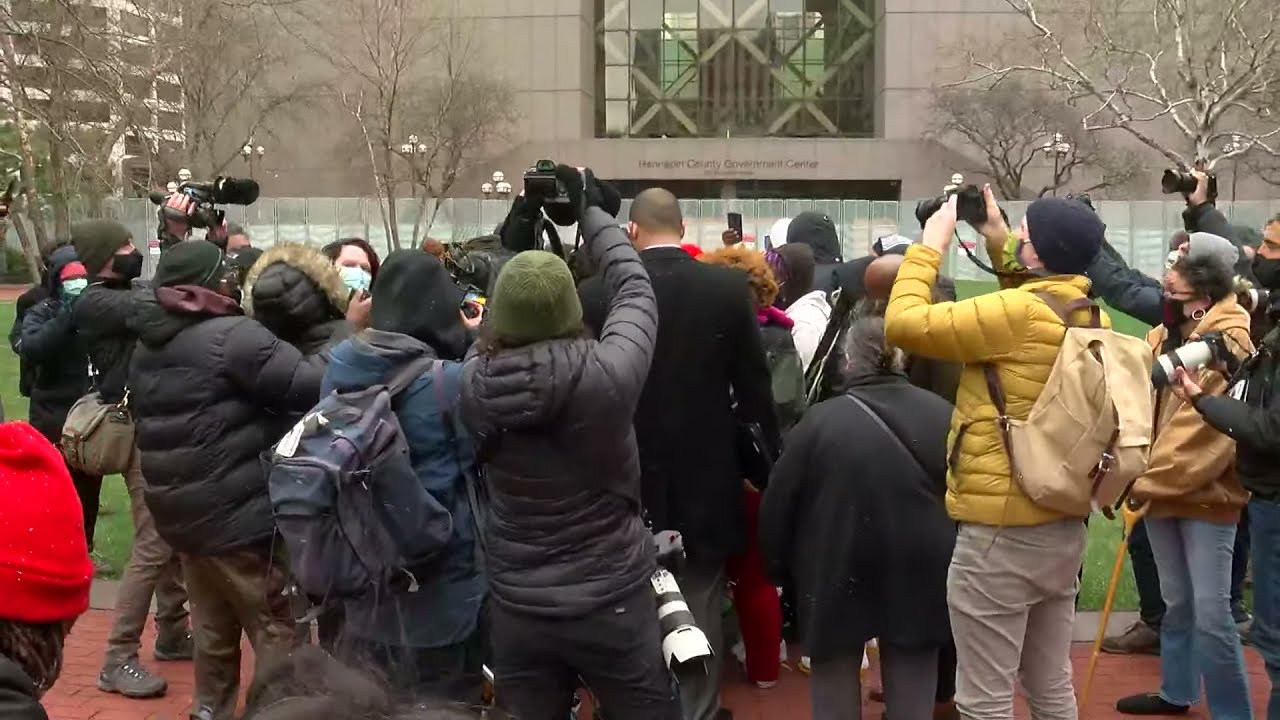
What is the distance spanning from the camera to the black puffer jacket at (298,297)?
4.12m

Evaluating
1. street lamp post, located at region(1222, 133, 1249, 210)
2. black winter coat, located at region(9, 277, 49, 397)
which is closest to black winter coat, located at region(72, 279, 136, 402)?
black winter coat, located at region(9, 277, 49, 397)

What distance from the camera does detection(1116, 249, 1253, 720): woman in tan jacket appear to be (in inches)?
165

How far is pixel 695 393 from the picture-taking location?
4.24 m

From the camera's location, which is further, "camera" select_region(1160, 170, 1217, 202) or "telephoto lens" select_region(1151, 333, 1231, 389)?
"camera" select_region(1160, 170, 1217, 202)

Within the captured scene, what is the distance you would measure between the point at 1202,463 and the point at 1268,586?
57cm

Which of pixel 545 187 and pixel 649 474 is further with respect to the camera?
pixel 649 474

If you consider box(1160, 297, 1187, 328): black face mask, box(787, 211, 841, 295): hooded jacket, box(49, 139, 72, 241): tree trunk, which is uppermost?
box(49, 139, 72, 241): tree trunk

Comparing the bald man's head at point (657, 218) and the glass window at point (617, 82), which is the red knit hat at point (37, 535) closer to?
the bald man's head at point (657, 218)

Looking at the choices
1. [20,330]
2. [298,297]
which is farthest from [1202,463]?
[20,330]

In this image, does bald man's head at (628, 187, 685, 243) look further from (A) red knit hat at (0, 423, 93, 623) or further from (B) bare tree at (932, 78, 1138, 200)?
(B) bare tree at (932, 78, 1138, 200)

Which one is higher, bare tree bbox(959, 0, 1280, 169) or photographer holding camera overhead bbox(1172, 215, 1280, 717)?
bare tree bbox(959, 0, 1280, 169)

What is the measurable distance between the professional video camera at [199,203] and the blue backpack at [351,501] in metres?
2.39

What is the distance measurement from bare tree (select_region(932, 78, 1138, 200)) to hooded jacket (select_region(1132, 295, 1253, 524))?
42038mm

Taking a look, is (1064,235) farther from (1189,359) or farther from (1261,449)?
(1261,449)
